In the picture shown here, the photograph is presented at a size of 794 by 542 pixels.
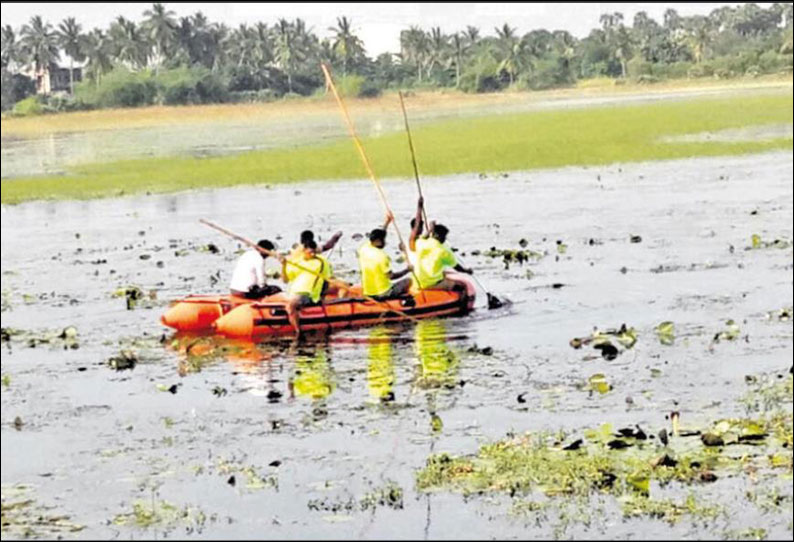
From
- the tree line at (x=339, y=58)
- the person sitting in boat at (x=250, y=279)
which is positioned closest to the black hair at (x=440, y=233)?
the person sitting in boat at (x=250, y=279)

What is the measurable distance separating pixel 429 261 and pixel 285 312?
2.40 m

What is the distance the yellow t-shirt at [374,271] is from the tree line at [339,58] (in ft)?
206

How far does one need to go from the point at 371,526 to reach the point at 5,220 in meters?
31.8

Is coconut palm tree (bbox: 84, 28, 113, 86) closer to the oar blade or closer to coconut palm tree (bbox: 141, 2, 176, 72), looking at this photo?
coconut palm tree (bbox: 141, 2, 176, 72)

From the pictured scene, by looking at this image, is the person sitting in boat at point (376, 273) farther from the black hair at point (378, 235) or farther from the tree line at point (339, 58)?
the tree line at point (339, 58)

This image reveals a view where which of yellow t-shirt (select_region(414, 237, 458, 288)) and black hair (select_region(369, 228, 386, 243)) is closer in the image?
black hair (select_region(369, 228, 386, 243))

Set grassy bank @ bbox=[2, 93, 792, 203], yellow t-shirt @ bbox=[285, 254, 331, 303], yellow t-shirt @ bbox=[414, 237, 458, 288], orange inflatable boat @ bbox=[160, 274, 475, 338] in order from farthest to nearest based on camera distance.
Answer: grassy bank @ bbox=[2, 93, 792, 203] → yellow t-shirt @ bbox=[414, 237, 458, 288] → yellow t-shirt @ bbox=[285, 254, 331, 303] → orange inflatable boat @ bbox=[160, 274, 475, 338]

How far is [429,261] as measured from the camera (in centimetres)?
2172

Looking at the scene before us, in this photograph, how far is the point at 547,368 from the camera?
17.4 meters

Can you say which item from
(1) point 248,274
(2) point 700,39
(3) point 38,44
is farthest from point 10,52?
(1) point 248,274

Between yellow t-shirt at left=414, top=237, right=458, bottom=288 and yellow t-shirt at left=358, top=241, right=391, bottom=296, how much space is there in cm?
57

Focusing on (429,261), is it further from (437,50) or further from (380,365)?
(437,50)

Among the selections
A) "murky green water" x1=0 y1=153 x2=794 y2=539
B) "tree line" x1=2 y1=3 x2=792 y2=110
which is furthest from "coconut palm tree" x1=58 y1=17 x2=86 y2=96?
"murky green water" x1=0 y1=153 x2=794 y2=539

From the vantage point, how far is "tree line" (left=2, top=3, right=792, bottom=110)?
94938 millimetres
